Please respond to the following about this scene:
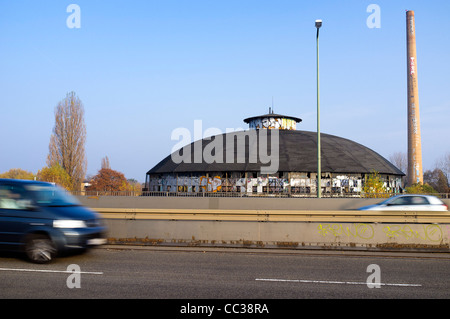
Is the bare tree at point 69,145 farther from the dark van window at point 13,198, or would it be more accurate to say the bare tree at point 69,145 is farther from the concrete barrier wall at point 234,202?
the dark van window at point 13,198

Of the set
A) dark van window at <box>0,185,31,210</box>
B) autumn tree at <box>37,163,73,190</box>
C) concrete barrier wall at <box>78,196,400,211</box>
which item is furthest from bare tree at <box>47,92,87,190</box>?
dark van window at <box>0,185,31,210</box>

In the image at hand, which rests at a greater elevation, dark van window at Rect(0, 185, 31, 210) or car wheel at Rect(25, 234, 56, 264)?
dark van window at Rect(0, 185, 31, 210)

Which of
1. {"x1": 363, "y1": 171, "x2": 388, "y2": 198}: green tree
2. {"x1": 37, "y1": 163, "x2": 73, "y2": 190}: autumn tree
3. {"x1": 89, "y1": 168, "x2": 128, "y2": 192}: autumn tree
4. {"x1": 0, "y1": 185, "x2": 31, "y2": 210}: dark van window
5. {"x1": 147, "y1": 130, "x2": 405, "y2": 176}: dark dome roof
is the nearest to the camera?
{"x1": 0, "y1": 185, "x2": 31, "y2": 210}: dark van window

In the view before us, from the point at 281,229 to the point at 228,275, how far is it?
191 inches

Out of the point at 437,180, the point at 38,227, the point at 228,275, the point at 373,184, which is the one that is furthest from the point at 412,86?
the point at 38,227

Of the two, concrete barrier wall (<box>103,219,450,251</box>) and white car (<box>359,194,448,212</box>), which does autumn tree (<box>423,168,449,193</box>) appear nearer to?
white car (<box>359,194,448,212</box>)

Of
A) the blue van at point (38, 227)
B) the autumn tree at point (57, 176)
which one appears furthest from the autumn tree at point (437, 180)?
the blue van at point (38, 227)

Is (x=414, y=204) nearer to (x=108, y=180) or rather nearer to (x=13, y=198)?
(x=13, y=198)

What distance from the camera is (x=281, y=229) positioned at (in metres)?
12.8

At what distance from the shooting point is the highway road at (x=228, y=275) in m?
6.77

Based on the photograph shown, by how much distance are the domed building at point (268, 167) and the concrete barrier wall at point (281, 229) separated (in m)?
28.7

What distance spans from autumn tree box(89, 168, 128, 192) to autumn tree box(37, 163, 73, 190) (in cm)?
3658

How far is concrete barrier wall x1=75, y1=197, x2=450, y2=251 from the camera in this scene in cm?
1238

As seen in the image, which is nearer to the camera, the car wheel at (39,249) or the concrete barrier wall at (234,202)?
the car wheel at (39,249)
